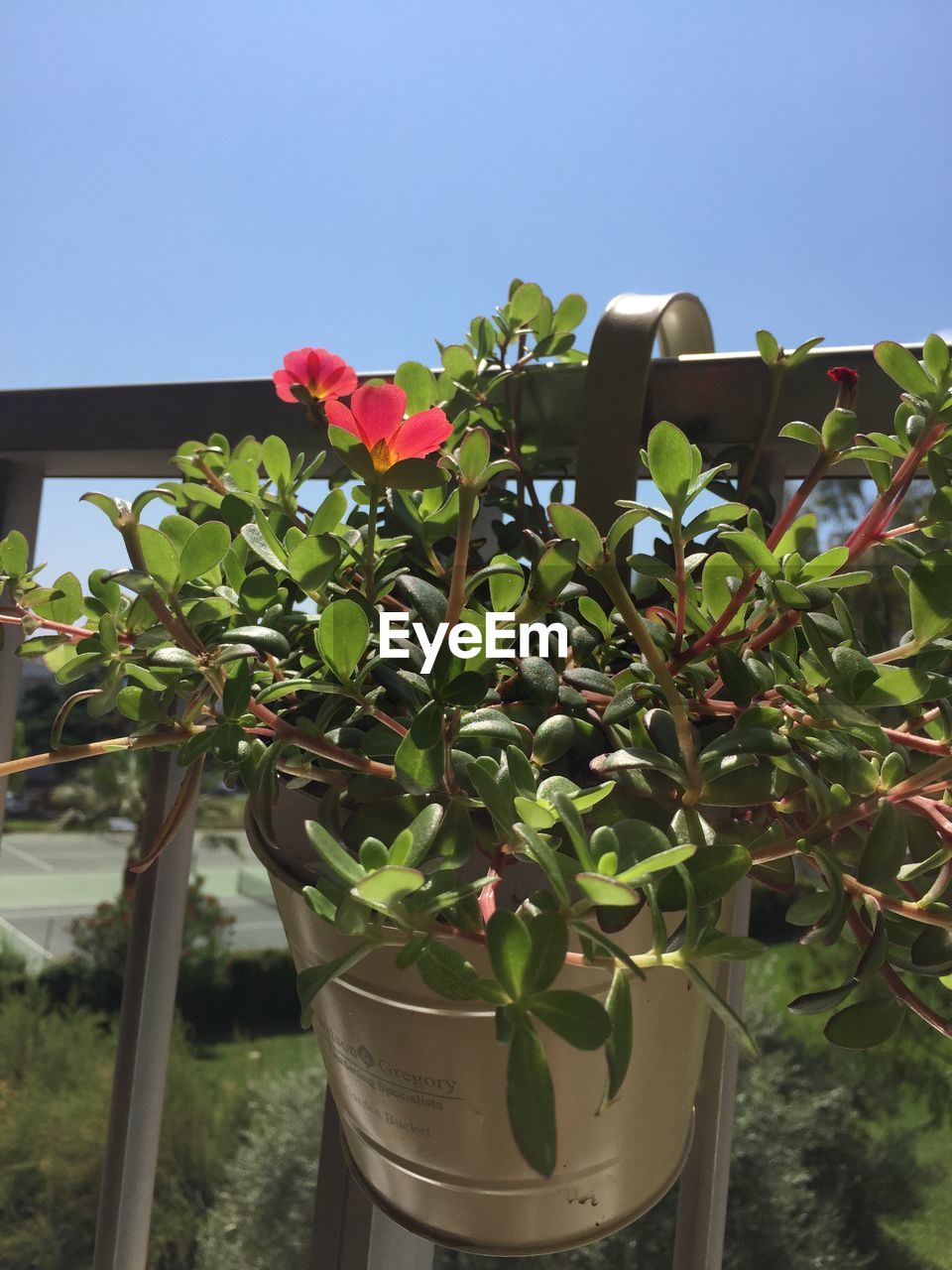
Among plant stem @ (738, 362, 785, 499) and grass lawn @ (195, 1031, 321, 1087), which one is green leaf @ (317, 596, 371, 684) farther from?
grass lawn @ (195, 1031, 321, 1087)

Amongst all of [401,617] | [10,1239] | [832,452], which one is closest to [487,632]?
[401,617]

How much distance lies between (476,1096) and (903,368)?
1.00ft

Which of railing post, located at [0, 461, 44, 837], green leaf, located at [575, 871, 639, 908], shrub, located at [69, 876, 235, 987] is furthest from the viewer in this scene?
shrub, located at [69, 876, 235, 987]

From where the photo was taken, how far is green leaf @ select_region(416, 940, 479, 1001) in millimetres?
250

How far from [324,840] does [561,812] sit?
2.4 inches

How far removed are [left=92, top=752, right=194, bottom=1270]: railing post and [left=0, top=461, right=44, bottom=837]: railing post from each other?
23cm

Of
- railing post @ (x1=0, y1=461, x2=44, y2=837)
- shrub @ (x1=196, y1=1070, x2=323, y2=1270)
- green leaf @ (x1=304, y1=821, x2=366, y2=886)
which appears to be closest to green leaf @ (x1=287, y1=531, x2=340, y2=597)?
green leaf @ (x1=304, y1=821, x2=366, y2=886)

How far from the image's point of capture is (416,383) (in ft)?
1.31

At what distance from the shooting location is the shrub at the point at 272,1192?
15.0ft

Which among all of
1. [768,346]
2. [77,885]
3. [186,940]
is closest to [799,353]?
[768,346]

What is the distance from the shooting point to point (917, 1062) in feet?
12.0

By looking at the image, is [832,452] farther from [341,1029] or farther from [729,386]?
[341,1029]

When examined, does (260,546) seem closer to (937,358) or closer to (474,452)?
(474,452)

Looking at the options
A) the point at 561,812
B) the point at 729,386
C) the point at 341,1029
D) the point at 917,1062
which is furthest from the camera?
the point at 917,1062
